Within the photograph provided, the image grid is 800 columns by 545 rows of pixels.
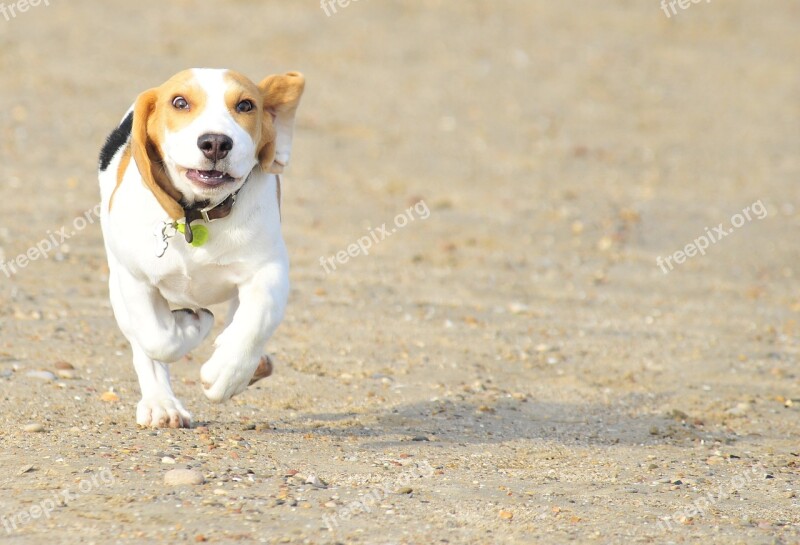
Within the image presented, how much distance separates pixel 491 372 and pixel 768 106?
367 inches

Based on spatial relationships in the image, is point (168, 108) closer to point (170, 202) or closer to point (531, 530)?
point (170, 202)

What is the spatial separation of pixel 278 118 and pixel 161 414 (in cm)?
146

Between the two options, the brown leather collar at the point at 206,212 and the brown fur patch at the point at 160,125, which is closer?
the brown fur patch at the point at 160,125

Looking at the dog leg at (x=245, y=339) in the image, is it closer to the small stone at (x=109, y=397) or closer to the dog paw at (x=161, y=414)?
the dog paw at (x=161, y=414)

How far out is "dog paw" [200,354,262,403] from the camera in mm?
5000

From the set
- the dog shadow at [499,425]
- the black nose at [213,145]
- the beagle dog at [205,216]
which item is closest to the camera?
the black nose at [213,145]

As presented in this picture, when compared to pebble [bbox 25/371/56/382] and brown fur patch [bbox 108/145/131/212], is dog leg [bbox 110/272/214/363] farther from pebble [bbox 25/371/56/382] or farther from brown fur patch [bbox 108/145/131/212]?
pebble [bbox 25/371/56/382]

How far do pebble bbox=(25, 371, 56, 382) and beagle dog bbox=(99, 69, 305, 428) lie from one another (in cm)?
113

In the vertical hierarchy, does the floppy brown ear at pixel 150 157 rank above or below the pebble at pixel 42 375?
above

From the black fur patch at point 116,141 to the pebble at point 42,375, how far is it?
47.3 inches

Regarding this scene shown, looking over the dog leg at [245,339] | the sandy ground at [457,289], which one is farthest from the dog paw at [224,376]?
the sandy ground at [457,289]

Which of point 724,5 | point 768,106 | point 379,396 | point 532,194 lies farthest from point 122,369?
point 724,5

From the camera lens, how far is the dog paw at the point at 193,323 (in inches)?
212

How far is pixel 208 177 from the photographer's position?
15.6 feet
